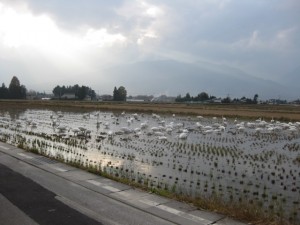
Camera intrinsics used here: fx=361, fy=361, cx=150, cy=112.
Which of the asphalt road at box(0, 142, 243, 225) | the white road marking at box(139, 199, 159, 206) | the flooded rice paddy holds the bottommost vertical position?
the flooded rice paddy

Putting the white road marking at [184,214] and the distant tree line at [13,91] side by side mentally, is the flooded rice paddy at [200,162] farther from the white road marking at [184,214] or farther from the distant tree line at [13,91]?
the distant tree line at [13,91]

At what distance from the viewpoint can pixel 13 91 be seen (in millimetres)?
111062

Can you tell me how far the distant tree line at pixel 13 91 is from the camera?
109181 millimetres

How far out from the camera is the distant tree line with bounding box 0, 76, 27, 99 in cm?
10918

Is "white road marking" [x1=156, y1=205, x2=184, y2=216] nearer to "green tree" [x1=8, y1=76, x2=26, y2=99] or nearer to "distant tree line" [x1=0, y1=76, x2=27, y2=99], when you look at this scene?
"distant tree line" [x1=0, y1=76, x2=27, y2=99]

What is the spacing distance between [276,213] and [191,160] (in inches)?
298

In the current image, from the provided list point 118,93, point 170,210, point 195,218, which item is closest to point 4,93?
point 118,93

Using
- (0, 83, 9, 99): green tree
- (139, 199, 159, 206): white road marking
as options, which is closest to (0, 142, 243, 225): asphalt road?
(139, 199, 159, 206): white road marking

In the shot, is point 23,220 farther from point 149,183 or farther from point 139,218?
point 149,183

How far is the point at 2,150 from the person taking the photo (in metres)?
14.3

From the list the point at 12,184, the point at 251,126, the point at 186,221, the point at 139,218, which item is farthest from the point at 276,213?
the point at 251,126

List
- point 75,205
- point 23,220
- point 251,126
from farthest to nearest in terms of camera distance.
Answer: point 251,126 → point 75,205 → point 23,220

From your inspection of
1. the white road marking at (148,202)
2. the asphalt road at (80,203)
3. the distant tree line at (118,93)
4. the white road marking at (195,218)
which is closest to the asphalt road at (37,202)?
the asphalt road at (80,203)

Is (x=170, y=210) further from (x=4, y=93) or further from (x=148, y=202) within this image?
(x=4, y=93)
